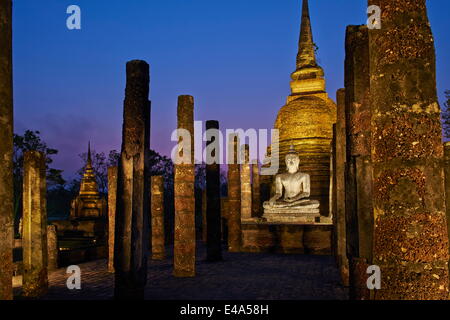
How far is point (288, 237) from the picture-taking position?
14.1 meters

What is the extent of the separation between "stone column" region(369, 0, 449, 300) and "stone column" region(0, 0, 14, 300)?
132 inches

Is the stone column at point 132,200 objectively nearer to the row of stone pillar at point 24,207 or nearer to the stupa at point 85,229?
the row of stone pillar at point 24,207

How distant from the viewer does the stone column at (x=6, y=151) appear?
396 centimetres

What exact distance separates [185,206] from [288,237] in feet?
18.0

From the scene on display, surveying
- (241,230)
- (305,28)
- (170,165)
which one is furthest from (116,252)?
(170,165)

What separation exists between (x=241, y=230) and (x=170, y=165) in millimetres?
21376

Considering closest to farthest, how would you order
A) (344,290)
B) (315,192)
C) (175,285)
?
1. (344,290)
2. (175,285)
3. (315,192)

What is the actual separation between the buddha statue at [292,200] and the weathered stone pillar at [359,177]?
10659 mm

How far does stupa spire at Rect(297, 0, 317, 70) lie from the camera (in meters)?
28.1

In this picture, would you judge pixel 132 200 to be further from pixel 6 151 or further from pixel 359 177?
pixel 359 177

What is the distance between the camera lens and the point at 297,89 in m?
27.5

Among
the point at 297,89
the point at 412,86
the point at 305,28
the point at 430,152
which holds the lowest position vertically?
the point at 430,152

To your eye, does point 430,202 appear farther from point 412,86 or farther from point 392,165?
point 412,86

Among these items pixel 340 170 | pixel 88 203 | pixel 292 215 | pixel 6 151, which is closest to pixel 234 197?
pixel 292 215
